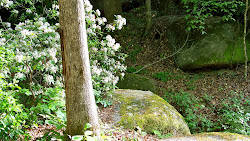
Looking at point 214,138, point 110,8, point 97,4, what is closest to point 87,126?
point 214,138

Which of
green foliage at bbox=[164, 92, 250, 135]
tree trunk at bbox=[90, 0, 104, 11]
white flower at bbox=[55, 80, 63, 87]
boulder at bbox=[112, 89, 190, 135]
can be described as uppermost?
tree trunk at bbox=[90, 0, 104, 11]

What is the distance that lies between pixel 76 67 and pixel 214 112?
5.61 meters

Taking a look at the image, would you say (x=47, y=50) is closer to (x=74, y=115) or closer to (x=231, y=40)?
(x=74, y=115)

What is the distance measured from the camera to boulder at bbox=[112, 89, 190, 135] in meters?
4.58

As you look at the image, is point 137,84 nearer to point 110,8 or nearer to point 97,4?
point 110,8

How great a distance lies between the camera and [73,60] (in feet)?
9.25

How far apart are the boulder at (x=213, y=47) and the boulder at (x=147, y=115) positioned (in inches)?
162

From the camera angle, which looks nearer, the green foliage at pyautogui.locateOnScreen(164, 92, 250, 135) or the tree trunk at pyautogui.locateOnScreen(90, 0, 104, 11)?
the green foliage at pyautogui.locateOnScreen(164, 92, 250, 135)

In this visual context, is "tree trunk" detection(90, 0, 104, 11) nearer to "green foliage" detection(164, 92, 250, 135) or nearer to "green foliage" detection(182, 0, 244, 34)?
"green foliage" detection(182, 0, 244, 34)

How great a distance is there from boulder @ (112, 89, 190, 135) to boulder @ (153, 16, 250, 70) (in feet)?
13.5

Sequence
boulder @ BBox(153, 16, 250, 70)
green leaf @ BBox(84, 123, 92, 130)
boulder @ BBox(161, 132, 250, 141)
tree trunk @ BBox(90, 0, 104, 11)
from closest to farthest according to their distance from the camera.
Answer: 1. green leaf @ BBox(84, 123, 92, 130)
2. boulder @ BBox(161, 132, 250, 141)
3. boulder @ BBox(153, 16, 250, 70)
4. tree trunk @ BBox(90, 0, 104, 11)

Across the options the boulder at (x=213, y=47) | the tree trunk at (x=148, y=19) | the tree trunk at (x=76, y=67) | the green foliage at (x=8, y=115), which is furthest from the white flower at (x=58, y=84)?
the tree trunk at (x=148, y=19)

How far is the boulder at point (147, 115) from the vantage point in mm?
4578

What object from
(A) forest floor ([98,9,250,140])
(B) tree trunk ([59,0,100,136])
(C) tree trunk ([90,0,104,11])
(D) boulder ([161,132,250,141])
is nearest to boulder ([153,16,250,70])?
(A) forest floor ([98,9,250,140])
